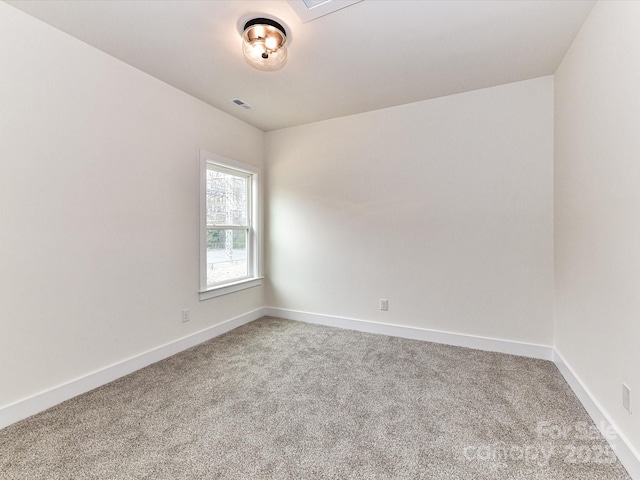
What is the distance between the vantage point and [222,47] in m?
2.11

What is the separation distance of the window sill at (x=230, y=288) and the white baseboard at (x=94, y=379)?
363mm

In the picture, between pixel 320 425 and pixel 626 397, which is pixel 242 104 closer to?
pixel 320 425

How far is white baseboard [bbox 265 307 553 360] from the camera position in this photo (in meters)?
2.61

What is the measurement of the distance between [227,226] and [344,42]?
A: 232 centimetres

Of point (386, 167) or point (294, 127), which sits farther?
point (294, 127)

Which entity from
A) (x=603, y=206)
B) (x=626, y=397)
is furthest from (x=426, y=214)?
(x=626, y=397)

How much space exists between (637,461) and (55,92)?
13.0 feet

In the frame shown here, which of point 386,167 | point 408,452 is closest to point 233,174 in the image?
point 386,167

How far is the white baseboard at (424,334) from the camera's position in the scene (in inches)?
103

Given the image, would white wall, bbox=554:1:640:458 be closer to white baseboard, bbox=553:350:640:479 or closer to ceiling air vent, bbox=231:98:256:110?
white baseboard, bbox=553:350:640:479

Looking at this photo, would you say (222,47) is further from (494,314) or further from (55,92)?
(494,314)

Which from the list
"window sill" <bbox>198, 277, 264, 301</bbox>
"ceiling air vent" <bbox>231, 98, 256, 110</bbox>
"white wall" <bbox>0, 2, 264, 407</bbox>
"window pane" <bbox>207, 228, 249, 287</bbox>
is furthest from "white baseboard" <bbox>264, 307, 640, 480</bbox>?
"ceiling air vent" <bbox>231, 98, 256, 110</bbox>

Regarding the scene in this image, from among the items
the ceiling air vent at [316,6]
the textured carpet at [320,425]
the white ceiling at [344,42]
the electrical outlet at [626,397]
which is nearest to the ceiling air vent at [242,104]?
the white ceiling at [344,42]

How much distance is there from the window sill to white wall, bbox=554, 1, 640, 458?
3.24 meters
